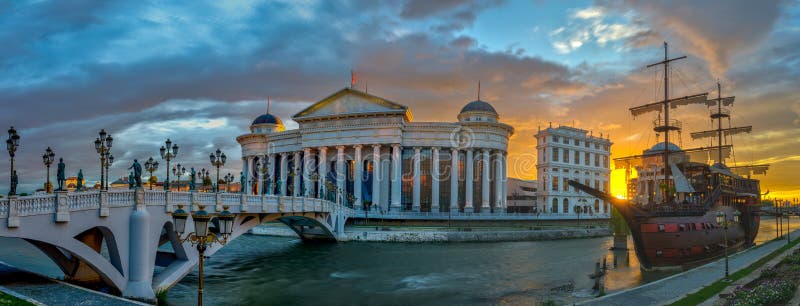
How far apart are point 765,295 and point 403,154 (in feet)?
237

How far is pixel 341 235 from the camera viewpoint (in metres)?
61.2

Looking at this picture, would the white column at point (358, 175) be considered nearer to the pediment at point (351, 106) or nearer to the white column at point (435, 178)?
the pediment at point (351, 106)

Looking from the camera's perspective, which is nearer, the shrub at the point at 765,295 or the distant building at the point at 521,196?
the shrub at the point at 765,295

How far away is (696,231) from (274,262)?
35.6 m

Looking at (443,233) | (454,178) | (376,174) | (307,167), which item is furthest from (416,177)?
(443,233)

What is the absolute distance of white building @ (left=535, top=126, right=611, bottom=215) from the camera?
10519 centimetres

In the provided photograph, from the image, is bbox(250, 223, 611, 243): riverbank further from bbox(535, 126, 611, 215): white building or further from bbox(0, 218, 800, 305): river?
bbox(535, 126, 611, 215): white building

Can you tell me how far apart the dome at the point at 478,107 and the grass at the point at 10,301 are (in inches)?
3181

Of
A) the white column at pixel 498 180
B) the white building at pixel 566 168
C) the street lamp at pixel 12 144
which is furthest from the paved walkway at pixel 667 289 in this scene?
the white building at pixel 566 168

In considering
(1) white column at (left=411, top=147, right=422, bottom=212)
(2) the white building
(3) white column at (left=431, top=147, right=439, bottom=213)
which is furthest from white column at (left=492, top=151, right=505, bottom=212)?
(2) the white building

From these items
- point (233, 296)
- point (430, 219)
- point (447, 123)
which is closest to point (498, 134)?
point (447, 123)

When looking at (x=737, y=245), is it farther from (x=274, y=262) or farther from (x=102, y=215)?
(x=102, y=215)

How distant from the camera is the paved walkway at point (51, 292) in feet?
60.0

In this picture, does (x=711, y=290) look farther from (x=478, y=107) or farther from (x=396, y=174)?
(x=478, y=107)
